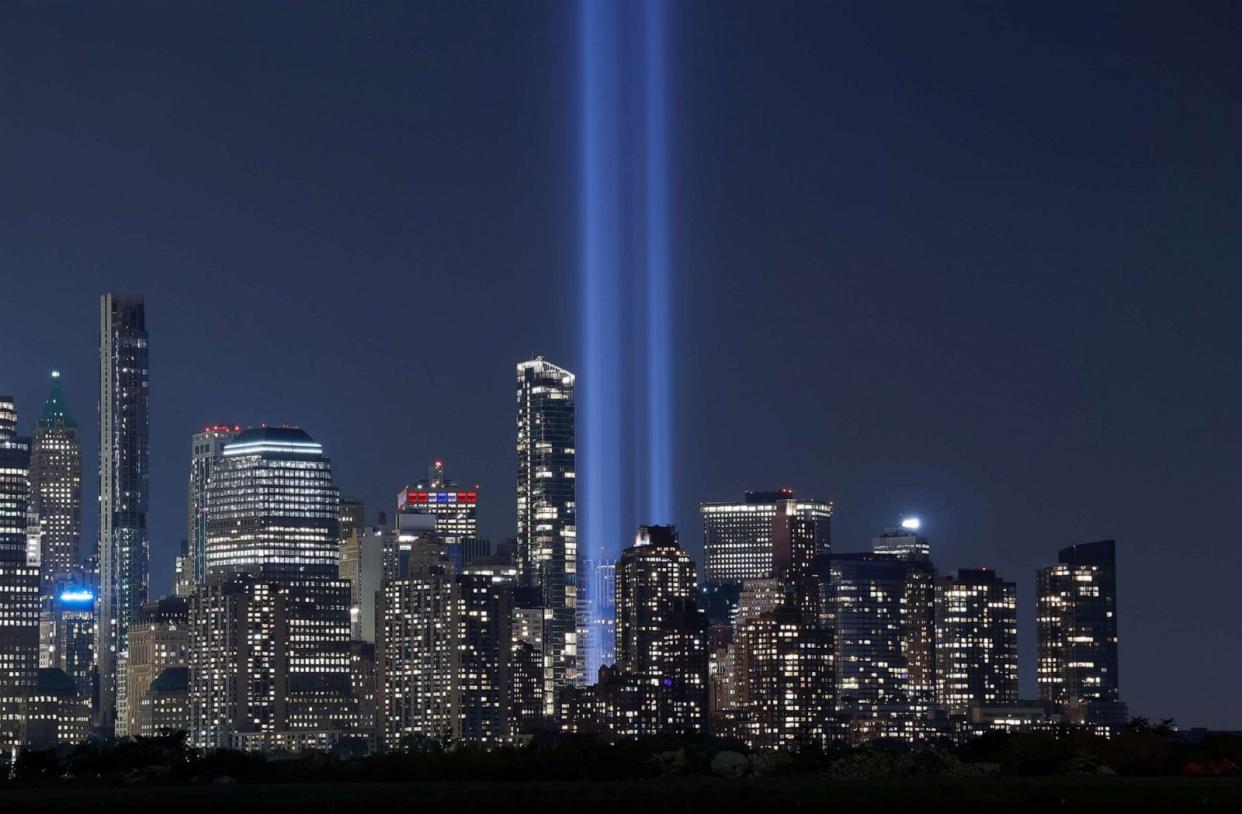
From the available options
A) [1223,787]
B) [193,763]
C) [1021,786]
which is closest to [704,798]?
[1021,786]

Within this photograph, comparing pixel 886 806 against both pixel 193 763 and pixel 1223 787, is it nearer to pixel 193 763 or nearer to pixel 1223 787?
pixel 1223 787

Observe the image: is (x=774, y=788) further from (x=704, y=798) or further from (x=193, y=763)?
(x=193, y=763)

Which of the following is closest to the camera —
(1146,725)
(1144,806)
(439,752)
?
(1144,806)

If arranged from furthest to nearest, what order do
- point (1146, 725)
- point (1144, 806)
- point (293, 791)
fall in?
1. point (1146, 725)
2. point (293, 791)
3. point (1144, 806)

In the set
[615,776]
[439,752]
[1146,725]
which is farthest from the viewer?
[1146,725]

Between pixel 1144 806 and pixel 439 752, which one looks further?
pixel 439 752

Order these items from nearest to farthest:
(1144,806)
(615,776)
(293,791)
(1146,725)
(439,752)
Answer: (1144,806) < (293,791) < (615,776) < (439,752) < (1146,725)

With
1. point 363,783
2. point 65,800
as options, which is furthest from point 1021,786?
point 65,800
